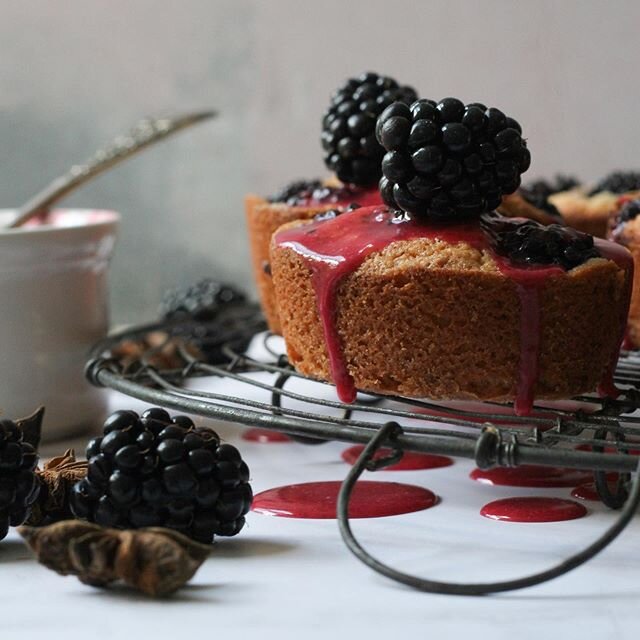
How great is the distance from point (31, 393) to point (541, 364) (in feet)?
2.52

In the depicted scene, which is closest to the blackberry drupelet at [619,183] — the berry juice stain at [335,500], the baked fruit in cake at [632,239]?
the baked fruit in cake at [632,239]

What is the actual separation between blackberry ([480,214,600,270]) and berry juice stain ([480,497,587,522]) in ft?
0.87

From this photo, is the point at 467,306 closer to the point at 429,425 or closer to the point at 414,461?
the point at 414,461

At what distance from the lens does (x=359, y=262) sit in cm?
132

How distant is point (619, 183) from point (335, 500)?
1115 mm

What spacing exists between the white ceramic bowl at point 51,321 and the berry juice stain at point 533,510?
2.28 ft

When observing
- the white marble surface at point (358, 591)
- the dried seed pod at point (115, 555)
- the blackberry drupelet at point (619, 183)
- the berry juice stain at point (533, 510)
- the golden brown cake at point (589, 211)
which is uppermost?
the blackberry drupelet at point (619, 183)

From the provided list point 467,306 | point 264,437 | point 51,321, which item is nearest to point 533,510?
point 467,306

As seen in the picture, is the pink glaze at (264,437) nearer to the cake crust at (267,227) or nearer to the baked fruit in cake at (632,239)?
the cake crust at (267,227)

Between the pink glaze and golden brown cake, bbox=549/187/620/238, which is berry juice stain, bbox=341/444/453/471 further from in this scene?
golden brown cake, bbox=549/187/620/238

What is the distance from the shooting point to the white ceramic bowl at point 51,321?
64.1 inches

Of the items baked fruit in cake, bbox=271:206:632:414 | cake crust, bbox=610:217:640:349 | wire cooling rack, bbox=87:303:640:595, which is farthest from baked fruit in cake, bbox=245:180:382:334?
cake crust, bbox=610:217:640:349

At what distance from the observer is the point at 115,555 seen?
995 mm

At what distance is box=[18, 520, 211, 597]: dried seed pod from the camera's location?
983 mm
